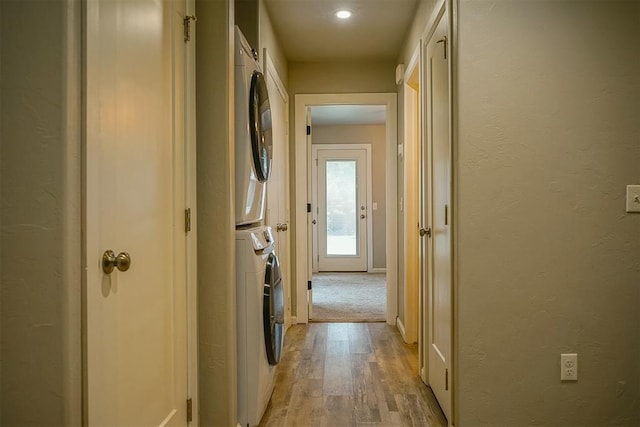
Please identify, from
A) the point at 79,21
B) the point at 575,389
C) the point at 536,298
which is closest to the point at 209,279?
the point at 79,21

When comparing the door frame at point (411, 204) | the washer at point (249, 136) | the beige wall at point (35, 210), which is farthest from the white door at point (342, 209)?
the beige wall at point (35, 210)

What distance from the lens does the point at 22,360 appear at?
3.43ft

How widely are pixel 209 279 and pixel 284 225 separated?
198cm

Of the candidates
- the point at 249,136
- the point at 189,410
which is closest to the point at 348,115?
the point at 249,136

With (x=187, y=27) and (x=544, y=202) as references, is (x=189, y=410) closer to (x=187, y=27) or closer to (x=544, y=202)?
(x=187, y=27)

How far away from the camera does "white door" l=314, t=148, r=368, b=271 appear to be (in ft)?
25.5

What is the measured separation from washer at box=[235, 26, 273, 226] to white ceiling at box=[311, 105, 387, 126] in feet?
12.2

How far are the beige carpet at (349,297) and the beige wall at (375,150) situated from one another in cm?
52

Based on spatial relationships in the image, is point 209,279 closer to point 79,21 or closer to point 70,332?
point 70,332

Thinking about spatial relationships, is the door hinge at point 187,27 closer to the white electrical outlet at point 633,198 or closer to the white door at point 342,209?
the white electrical outlet at point 633,198

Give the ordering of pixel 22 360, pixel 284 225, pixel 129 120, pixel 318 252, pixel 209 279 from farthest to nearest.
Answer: pixel 318 252, pixel 284 225, pixel 209 279, pixel 129 120, pixel 22 360

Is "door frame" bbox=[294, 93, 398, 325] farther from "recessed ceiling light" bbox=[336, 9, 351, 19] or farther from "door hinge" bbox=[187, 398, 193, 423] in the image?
"door hinge" bbox=[187, 398, 193, 423]

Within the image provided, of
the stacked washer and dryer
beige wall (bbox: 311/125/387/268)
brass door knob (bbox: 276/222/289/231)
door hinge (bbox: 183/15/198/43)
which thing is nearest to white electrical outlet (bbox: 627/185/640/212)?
the stacked washer and dryer

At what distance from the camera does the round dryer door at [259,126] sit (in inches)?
90.4
